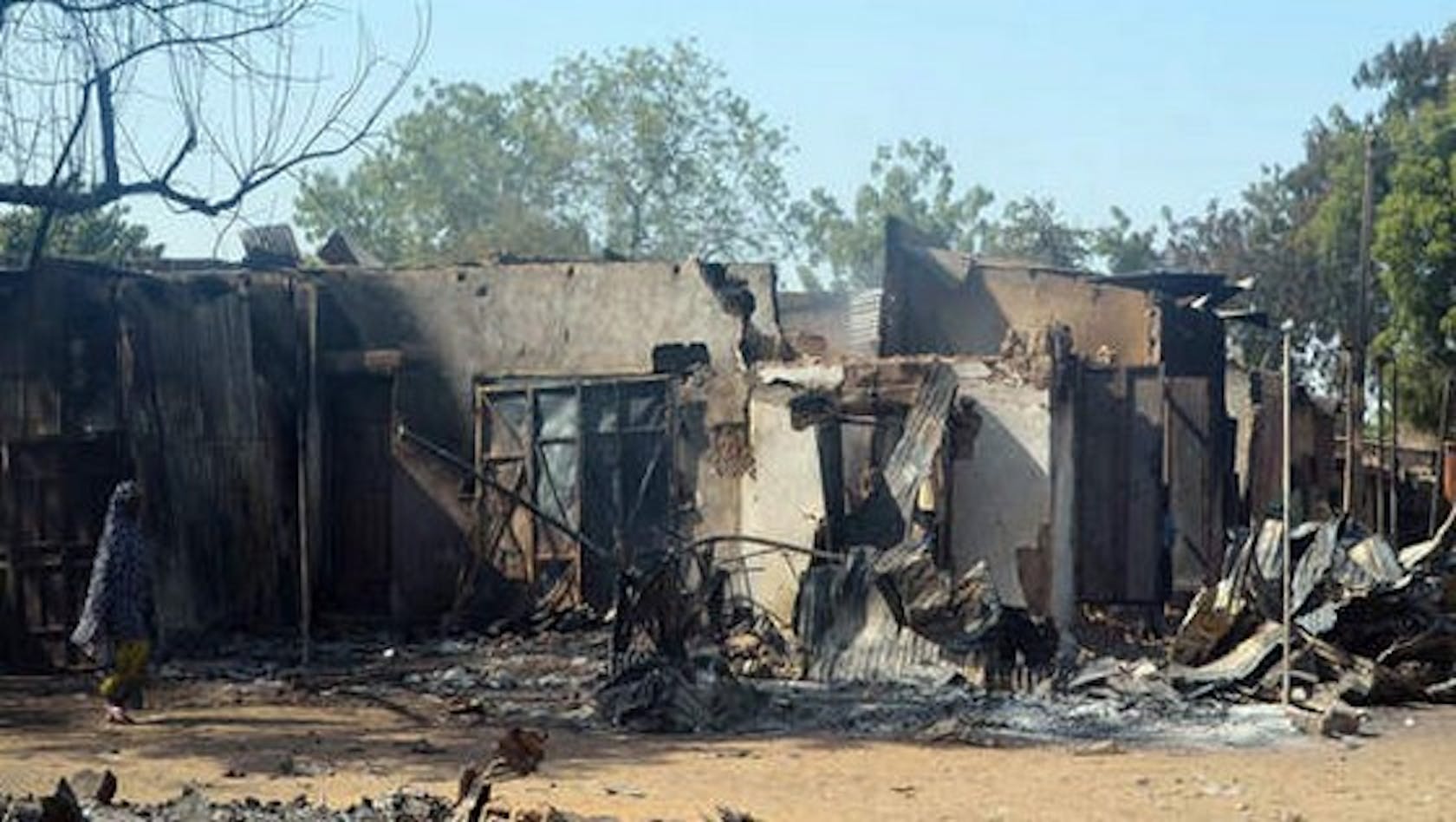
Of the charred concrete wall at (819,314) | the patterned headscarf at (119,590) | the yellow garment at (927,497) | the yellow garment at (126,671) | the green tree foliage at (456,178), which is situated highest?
the green tree foliage at (456,178)

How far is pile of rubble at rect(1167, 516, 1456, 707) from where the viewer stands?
12484 mm

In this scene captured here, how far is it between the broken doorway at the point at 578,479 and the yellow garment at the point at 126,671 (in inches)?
211

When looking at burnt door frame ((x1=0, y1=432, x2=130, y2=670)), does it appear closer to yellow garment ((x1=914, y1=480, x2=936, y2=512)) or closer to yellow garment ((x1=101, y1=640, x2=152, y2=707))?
yellow garment ((x1=101, y1=640, x2=152, y2=707))

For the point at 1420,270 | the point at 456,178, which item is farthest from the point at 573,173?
the point at 1420,270

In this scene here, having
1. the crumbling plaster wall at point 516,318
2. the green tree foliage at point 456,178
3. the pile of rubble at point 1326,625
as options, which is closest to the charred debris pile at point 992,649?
the pile of rubble at point 1326,625

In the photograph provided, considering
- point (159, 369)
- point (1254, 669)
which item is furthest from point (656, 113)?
point (1254, 669)

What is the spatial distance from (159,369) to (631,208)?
2960 centimetres

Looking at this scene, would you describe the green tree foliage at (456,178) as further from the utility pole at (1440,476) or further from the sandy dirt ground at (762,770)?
the sandy dirt ground at (762,770)

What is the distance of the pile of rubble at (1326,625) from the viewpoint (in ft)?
41.0

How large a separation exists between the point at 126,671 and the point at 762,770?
4520 millimetres

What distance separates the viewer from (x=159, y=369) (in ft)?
51.0

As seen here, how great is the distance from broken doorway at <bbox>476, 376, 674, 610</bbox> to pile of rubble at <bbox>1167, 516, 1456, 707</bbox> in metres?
5.29

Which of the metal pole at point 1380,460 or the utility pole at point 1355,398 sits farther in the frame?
the metal pole at point 1380,460

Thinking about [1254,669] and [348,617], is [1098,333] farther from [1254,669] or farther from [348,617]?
[348,617]
